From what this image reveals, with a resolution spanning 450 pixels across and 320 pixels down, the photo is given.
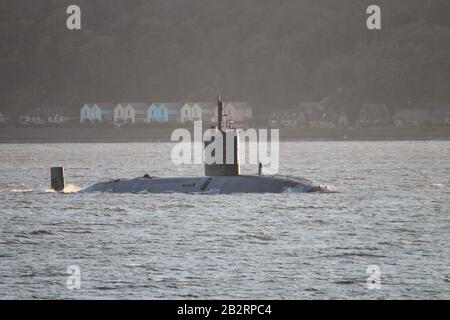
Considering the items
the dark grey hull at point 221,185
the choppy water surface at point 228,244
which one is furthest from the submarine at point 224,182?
the choppy water surface at point 228,244

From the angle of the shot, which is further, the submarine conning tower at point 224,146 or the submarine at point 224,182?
the submarine at point 224,182

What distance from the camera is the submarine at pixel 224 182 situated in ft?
195

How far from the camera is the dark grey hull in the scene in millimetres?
61500

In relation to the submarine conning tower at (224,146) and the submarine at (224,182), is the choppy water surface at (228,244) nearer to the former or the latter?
the submarine at (224,182)

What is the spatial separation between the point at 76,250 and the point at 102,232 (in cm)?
540

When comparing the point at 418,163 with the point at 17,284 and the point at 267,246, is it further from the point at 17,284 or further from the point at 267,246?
the point at 17,284

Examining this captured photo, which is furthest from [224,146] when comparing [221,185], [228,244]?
[228,244]

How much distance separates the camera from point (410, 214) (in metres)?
55.7

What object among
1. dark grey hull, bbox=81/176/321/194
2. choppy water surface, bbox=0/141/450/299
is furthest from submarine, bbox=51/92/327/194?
choppy water surface, bbox=0/141/450/299

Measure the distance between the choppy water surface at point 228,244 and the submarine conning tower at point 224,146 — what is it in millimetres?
1558

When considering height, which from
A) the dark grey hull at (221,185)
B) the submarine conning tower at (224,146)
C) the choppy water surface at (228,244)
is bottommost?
the choppy water surface at (228,244)

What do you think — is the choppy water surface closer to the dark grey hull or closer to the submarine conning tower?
the dark grey hull

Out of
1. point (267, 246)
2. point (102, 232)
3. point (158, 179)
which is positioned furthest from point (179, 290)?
point (158, 179)

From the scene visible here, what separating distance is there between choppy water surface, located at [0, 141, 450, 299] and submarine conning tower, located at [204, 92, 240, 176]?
5.11 ft
